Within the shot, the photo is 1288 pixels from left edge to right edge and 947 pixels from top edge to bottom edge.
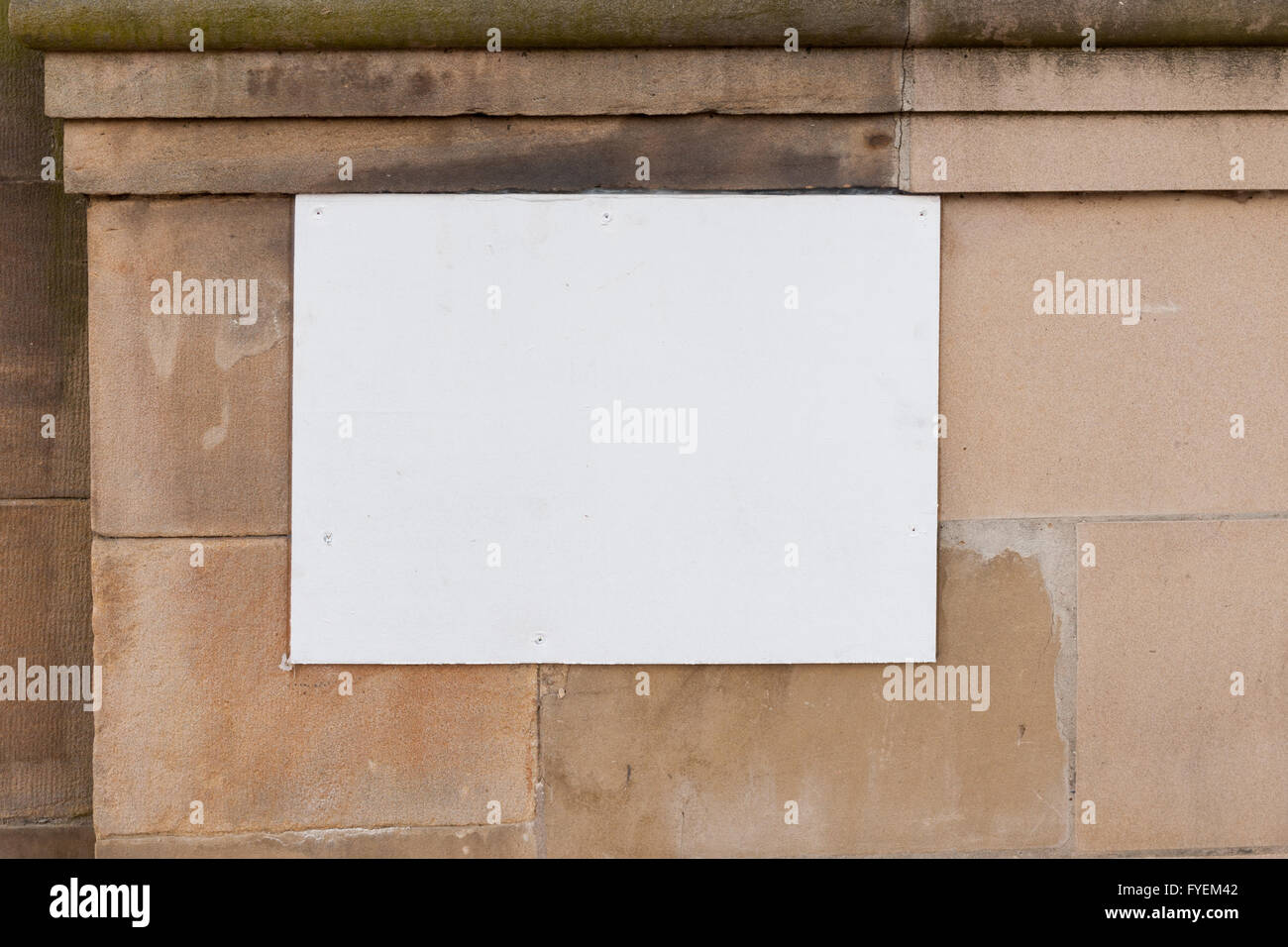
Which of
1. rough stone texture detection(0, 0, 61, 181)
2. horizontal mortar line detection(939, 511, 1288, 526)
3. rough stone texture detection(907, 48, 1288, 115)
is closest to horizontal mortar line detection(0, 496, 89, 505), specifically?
rough stone texture detection(0, 0, 61, 181)

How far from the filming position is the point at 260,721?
8.61 feet

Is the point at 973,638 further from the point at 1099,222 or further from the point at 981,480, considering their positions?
the point at 1099,222

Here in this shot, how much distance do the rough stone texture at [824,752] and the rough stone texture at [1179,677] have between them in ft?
0.45

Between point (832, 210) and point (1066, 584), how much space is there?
127 centimetres

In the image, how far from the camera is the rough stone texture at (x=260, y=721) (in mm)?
2600

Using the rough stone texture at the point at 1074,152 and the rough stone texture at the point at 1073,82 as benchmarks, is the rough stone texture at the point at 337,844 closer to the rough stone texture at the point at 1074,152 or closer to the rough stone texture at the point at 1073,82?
the rough stone texture at the point at 1074,152

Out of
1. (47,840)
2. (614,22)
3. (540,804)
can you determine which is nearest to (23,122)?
(614,22)

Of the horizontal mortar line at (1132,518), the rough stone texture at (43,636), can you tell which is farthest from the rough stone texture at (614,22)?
the rough stone texture at (43,636)

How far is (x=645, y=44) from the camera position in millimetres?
2518

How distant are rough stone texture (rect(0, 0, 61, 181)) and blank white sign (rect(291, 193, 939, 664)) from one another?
1.06 meters

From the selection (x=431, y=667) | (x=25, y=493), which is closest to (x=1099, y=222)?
(x=431, y=667)

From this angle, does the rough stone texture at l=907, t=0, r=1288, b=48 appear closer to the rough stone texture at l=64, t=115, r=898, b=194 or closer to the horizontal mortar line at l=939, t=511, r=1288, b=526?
the rough stone texture at l=64, t=115, r=898, b=194

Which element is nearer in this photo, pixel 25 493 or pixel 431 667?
pixel 431 667

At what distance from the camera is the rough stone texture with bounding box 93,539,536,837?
2.60 meters
